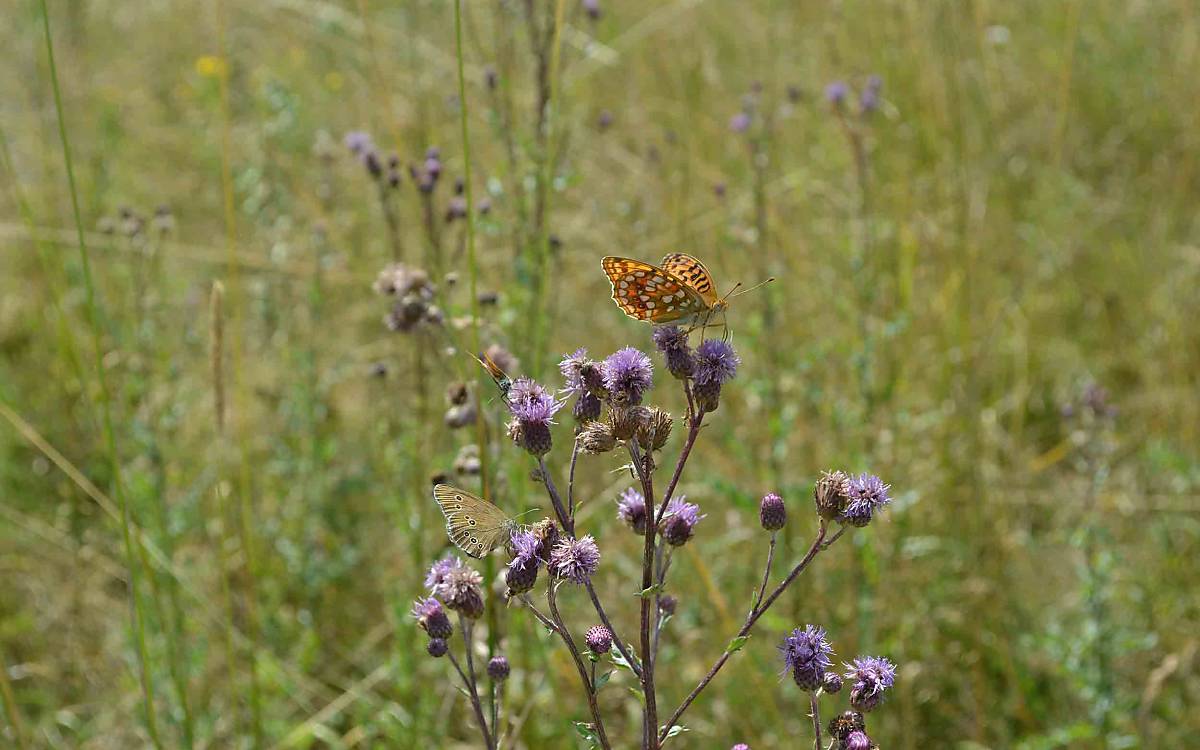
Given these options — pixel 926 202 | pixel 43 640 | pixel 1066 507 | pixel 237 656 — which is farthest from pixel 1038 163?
pixel 43 640

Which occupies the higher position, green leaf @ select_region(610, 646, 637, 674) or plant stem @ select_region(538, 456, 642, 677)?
plant stem @ select_region(538, 456, 642, 677)

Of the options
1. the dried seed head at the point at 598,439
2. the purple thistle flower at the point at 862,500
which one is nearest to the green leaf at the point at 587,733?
the dried seed head at the point at 598,439

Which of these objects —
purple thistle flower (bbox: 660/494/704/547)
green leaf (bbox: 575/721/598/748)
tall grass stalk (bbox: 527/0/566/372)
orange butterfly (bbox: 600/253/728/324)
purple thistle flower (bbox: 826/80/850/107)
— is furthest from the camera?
purple thistle flower (bbox: 826/80/850/107)

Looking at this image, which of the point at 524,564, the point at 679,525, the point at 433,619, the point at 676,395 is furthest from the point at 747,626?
the point at 676,395

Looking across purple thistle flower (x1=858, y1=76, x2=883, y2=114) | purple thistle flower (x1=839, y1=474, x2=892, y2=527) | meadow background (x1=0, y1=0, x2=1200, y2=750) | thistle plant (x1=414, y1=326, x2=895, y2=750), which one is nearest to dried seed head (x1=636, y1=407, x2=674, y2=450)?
thistle plant (x1=414, y1=326, x2=895, y2=750)

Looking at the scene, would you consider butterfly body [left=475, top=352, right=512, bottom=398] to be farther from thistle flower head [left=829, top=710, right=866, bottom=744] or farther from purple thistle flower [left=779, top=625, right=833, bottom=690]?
thistle flower head [left=829, top=710, right=866, bottom=744]

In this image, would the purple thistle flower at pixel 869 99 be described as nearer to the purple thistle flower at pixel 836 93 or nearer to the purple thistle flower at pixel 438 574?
the purple thistle flower at pixel 836 93

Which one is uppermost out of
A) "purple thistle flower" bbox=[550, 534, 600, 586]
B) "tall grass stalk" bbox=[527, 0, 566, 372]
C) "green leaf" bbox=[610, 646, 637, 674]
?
"tall grass stalk" bbox=[527, 0, 566, 372]
